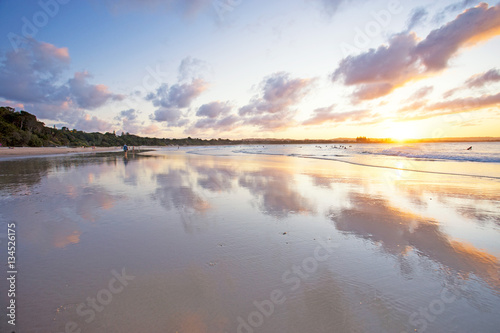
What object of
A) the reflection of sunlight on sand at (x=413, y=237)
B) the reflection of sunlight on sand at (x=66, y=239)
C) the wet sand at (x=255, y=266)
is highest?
the reflection of sunlight on sand at (x=413, y=237)

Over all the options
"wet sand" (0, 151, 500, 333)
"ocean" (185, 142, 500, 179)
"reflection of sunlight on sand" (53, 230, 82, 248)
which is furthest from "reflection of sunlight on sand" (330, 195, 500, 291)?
"ocean" (185, 142, 500, 179)

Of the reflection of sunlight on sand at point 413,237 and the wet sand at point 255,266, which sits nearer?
the wet sand at point 255,266

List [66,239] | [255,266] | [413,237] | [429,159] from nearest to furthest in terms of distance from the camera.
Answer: [255,266], [66,239], [413,237], [429,159]

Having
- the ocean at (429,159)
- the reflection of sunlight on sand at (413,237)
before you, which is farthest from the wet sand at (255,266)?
the ocean at (429,159)

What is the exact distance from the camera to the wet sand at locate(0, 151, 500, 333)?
289cm

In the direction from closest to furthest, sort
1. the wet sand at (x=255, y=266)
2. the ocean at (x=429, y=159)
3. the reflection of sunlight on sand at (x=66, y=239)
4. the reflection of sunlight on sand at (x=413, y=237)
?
1. the wet sand at (x=255, y=266)
2. the reflection of sunlight on sand at (x=413, y=237)
3. the reflection of sunlight on sand at (x=66, y=239)
4. the ocean at (x=429, y=159)

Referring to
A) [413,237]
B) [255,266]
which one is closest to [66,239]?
[255,266]

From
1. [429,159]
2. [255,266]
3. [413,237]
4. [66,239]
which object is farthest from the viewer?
[429,159]

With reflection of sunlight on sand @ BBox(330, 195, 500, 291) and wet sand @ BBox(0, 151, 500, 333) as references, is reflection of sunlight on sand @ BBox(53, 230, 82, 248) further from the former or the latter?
reflection of sunlight on sand @ BBox(330, 195, 500, 291)

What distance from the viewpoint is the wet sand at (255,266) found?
289 cm

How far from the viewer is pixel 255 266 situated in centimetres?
408

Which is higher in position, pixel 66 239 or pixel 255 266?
pixel 255 266

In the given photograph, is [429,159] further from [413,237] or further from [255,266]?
[255,266]

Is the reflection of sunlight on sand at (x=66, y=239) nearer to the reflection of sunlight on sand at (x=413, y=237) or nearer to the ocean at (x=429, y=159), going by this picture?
the reflection of sunlight on sand at (x=413, y=237)
